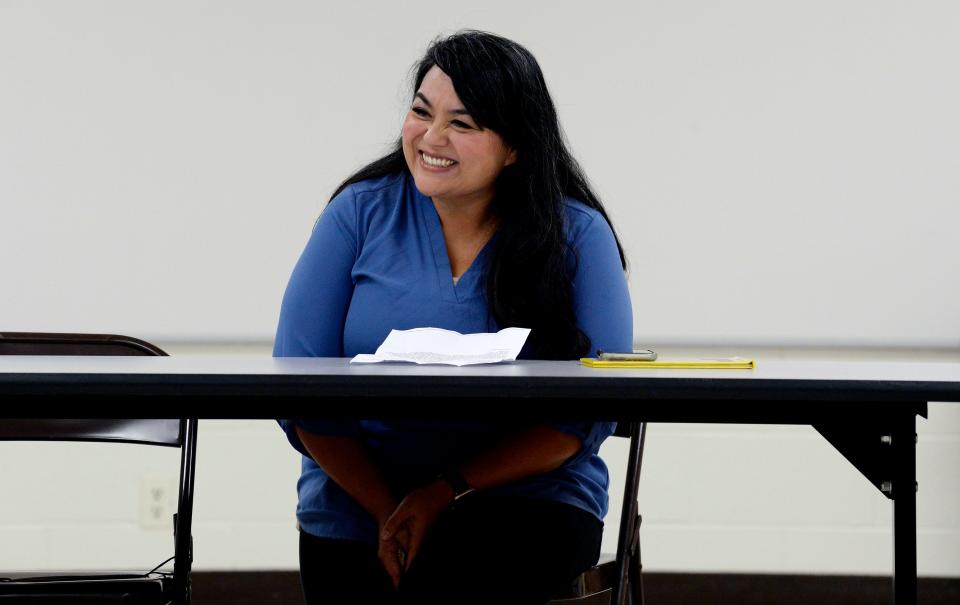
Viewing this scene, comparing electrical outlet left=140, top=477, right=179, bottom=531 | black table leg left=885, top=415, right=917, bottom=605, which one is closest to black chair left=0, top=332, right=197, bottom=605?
black table leg left=885, top=415, right=917, bottom=605

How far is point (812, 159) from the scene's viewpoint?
2.64m

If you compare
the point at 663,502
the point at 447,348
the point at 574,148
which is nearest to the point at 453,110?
the point at 447,348

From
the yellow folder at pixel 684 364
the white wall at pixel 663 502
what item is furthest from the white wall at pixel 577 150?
the yellow folder at pixel 684 364

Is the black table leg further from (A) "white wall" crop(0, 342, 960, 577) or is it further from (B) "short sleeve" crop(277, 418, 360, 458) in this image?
(A) "white wall" crop(0, 342, 960, 577)

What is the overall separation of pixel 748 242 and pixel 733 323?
0.65 ft

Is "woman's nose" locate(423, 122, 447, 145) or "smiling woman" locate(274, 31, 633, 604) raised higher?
"woman's nose" locate(423, 122, 447, 145)

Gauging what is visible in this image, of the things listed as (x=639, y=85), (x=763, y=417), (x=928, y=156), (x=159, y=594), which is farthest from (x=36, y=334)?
(x=928, y=156)

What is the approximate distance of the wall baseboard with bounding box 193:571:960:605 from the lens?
106 inches

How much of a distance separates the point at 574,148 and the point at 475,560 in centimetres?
148

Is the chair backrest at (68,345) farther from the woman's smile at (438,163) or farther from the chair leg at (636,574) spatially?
the chair leg at (636,574)

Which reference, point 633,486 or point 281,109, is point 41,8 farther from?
point 633,486

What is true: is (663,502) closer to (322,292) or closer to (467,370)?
(322,292)

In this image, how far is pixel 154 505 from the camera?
2.69 metres

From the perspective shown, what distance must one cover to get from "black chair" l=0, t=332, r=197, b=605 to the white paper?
1.47 feet
